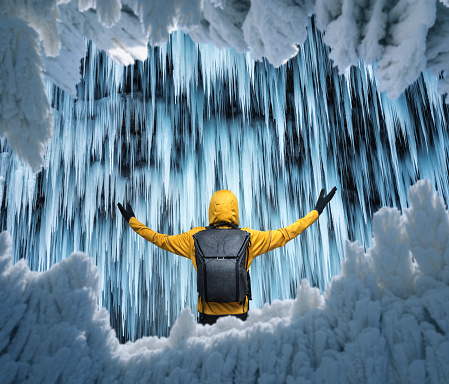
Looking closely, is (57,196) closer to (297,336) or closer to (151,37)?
(151,37)

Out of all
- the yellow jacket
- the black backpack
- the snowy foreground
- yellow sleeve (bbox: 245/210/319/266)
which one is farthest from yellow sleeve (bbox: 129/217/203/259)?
the snowy foreground

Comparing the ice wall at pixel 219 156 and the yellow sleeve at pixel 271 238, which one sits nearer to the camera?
the yellow sleeve at pixel 271 238

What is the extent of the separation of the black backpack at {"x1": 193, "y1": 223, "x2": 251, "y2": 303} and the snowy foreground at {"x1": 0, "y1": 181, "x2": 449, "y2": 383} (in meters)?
1.08

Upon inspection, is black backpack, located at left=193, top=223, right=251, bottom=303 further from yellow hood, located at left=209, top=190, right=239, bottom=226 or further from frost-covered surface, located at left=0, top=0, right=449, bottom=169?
frost-covered surface, located at left=0, top=0, right=449, bottom=169

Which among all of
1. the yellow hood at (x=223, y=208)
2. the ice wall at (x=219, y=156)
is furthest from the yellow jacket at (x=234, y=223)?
the ice wall at (x=219, y=156)

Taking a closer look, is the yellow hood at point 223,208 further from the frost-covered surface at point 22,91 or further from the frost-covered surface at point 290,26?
the frost-covered surface at point 22,91

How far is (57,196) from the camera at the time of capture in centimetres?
489

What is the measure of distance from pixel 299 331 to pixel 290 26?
854mm

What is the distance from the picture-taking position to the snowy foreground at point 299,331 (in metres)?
0.50

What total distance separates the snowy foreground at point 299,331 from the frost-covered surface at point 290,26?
0.43 meters

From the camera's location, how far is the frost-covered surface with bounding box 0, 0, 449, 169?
31.6 inches

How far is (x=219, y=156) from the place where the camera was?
17.3 ft

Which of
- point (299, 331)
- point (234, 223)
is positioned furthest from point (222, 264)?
point (299, 331)

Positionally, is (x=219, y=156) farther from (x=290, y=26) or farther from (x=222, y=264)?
(x=290, y=26)
